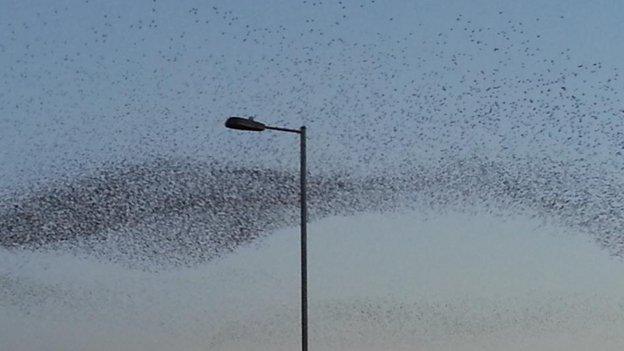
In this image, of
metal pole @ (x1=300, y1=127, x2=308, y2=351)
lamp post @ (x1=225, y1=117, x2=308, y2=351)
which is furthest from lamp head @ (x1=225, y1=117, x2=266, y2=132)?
metal pole @ (x1=300, y1=127, x2=308, y2=351)

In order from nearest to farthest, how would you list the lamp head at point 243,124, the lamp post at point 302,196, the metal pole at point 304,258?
the lamp head at point 243,124 → the lamp post at point 302,196 → the metal pole at point 304,258

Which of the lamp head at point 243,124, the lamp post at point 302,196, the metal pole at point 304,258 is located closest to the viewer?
the lamp head at point 243,124

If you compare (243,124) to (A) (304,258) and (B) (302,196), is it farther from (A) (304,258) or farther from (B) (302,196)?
(A) (304,258)

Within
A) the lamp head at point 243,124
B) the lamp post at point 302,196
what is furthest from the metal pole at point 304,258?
the lamp head at point 243,124

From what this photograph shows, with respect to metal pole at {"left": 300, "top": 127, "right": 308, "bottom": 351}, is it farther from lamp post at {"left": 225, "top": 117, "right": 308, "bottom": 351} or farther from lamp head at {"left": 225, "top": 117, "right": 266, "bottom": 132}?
lamp head at {"left": 225, "top": 117, "right": 266, "bottom": 132}

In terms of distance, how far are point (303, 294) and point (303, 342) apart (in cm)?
108

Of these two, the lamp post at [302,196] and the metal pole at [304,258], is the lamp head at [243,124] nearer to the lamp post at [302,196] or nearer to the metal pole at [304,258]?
the lamp post at [302,196]

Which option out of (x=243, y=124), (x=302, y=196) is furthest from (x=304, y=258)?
(x=243, y=124)

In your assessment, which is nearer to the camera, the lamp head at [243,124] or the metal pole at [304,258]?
the lamp head at [243,124]

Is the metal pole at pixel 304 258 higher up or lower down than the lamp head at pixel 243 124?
lower down

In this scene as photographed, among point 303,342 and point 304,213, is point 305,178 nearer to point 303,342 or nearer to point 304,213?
point 304,213

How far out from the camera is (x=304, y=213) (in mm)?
24547

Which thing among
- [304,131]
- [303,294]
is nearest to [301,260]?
[303,294]

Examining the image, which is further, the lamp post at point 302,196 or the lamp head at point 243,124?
the lamp post at point 302,196
